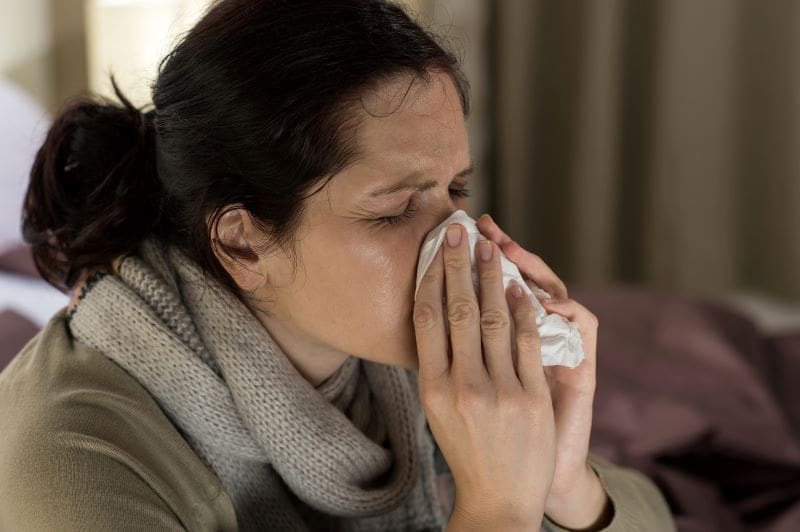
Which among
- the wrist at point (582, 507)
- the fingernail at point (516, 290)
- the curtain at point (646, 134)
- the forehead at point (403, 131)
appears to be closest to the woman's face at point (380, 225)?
the forehead at point (403, 131)

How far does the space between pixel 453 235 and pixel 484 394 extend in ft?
0.54

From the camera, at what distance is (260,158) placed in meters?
1.02

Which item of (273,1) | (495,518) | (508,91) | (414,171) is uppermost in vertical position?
(273,1)

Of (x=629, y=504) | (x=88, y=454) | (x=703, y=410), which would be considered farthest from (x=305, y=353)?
(x=703, y=410)

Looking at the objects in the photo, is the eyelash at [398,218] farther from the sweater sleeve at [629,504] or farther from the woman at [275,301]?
the sweater sleeve at [629,504]

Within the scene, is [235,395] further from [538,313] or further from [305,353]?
[538,313]

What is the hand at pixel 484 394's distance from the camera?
39.2 inches

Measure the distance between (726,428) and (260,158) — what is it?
1.02 metres

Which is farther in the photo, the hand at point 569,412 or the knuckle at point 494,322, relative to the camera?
the hand at point 569,412

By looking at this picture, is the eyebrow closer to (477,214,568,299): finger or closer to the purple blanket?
(477,214,568,299): finger

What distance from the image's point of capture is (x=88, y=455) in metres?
0.91

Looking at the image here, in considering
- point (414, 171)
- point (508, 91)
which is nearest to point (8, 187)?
point (414, 171)

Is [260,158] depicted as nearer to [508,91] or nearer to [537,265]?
[537,265]

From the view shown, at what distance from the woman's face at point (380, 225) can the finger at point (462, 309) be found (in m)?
0.04
